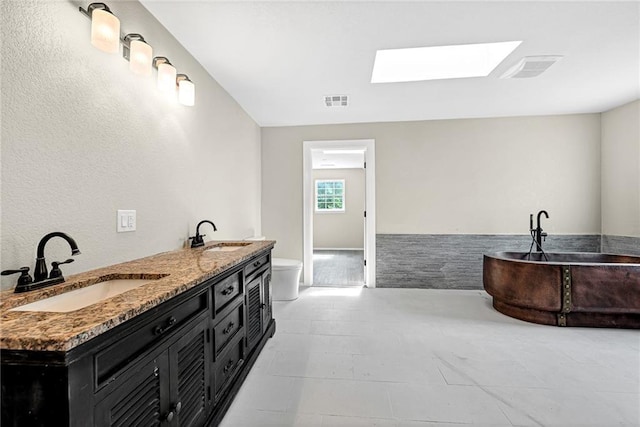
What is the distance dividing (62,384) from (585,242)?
17.8 ft

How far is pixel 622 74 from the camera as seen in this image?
2.76 meters

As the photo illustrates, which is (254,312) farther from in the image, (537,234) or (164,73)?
(537,234)

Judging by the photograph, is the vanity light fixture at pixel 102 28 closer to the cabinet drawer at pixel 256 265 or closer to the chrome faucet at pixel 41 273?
the chrome faucet at pixel 41 273

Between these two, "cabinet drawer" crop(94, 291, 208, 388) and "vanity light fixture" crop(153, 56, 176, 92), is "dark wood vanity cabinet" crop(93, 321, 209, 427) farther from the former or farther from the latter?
"vanity light fixture" crop(153, 56, 176, 92)

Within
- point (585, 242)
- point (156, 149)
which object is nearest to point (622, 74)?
point (585, 242)

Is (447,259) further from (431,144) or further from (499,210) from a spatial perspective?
(431,144)

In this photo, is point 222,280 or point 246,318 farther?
point 246,318

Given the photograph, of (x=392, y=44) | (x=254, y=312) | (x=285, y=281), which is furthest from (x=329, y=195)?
(x=254, y=312)

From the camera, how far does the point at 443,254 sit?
4113 mm

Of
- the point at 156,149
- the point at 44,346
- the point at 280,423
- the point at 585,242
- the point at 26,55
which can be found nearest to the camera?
the point at 44,346

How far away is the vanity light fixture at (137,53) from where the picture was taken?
1577 mm

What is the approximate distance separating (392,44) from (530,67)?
139cm

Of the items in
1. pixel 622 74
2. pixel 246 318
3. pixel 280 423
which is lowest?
pixel 280 423

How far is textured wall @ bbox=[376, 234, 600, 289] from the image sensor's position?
3982 mm
